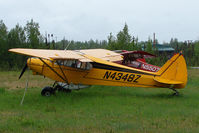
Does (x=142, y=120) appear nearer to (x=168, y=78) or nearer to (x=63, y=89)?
(x=168, y=78)

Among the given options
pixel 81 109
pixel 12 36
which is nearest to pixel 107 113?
pixel 81 109

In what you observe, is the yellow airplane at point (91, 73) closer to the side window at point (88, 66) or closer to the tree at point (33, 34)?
the side window at point (88, 66)

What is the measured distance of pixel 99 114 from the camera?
272 inches

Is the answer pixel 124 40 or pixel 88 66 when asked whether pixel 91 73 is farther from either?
pixel 124 40

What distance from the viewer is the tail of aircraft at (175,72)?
9.59 metres

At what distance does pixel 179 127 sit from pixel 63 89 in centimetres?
699

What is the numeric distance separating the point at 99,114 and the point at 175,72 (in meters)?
4.40

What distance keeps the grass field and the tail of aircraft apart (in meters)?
0.67

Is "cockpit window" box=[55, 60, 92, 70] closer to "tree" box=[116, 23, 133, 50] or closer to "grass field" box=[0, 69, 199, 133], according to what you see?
"grass field" box=[0, 69, 199, 133]

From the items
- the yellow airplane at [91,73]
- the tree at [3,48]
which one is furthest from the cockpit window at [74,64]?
the tree at [3,48]

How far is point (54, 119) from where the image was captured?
246 inches

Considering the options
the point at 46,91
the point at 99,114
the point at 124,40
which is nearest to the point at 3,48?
the point at 124,40

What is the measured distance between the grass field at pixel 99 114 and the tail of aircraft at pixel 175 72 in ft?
2.18

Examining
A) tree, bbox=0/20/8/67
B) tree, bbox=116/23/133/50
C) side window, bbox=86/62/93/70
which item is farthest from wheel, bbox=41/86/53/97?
tree, bbox=116/23/133/50
